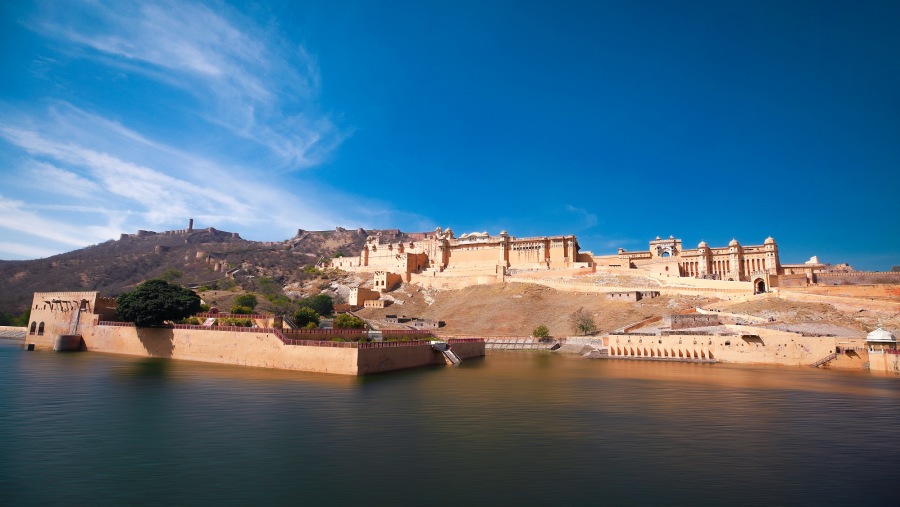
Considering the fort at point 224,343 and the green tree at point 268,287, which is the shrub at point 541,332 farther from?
the green tree at point 268,287

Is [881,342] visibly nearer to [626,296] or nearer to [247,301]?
[626,296]

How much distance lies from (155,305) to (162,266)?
107557 millimetres

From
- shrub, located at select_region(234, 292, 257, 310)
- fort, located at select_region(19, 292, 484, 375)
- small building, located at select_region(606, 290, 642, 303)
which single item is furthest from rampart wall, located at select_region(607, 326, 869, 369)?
shrub, located at select_region(234, 292, 257, 310)

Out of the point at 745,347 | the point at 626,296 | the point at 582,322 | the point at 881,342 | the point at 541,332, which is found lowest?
the point at 745,347

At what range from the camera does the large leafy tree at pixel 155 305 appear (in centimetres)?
3694

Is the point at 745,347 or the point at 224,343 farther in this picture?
the point at 745,347

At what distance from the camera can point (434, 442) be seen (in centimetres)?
1420

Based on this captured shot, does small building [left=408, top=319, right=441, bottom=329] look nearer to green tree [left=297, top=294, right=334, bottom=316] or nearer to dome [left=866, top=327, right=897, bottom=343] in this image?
green tree [left=297, top=294, right=334, bottom=316]

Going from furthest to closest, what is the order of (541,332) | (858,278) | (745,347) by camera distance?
1. (858,278)
2. (541,332)
3. (745,347)

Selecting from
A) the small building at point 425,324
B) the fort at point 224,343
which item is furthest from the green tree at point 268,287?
the fort at point 224,343

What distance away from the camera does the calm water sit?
1047 cm

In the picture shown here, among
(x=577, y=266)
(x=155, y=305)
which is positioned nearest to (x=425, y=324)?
(x=577, y=266)

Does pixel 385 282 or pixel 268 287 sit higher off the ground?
pixel 385 282

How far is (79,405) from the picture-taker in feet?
62.2
